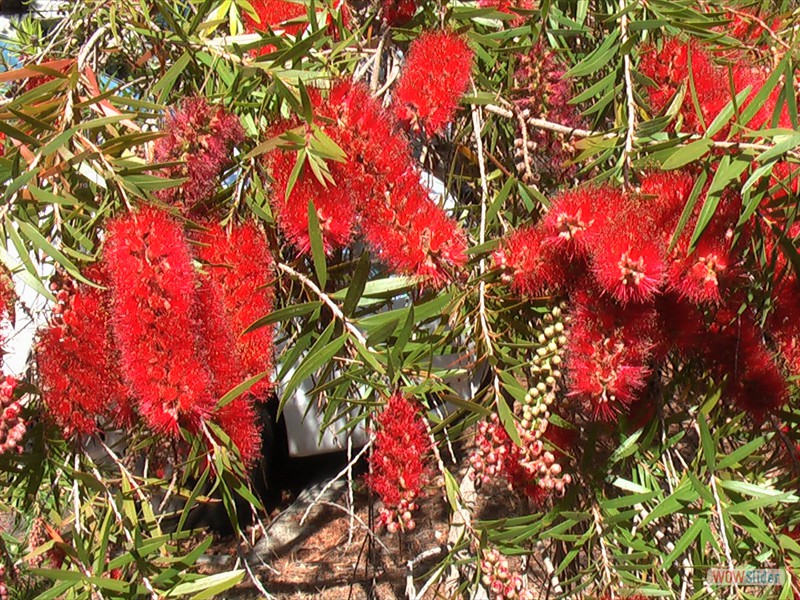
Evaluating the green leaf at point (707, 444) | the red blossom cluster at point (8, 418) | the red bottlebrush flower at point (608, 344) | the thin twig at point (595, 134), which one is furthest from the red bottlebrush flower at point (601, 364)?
the red blossom cluster at point (8, 418)

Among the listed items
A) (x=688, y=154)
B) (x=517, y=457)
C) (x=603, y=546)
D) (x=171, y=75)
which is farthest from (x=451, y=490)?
(x=171, y=75)

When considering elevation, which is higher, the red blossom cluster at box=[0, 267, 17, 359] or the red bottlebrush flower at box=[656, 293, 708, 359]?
the red blossom cluster at box=[0, 267, 17, 359]

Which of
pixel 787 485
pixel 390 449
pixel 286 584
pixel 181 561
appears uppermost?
pixel 390 449

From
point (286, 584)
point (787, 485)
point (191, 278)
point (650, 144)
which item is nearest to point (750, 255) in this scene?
point (650, 144)

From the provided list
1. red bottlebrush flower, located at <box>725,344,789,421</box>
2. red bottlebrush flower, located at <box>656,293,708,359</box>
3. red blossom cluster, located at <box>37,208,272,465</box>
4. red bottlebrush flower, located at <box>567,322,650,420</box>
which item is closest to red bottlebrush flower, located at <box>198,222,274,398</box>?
red blossom cluster, located at <box>37,208,272,465</box>

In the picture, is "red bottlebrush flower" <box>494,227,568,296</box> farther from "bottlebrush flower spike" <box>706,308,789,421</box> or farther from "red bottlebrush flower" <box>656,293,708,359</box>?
"bottlebrush flower spike" <box>706,308,789,421</box>

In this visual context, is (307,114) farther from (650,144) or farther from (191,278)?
(650,144)

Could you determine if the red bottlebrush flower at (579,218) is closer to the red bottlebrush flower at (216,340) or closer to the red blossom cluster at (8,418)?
the red bottlebrush flower at (216,340)

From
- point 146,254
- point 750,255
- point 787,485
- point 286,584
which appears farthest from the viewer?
point 286,584
